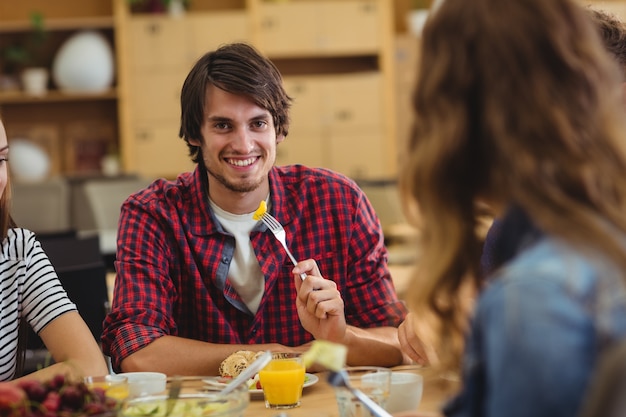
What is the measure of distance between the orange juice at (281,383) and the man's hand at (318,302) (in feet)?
0.92

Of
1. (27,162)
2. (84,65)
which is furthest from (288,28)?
(27,162)

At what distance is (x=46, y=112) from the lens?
6828mm

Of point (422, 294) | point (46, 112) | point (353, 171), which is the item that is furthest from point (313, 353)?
point (46, 112)

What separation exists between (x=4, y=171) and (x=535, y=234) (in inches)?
49.1

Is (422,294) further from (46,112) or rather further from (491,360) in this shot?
(46,112)

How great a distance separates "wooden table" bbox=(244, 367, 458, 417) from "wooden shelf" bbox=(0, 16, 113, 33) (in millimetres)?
5494

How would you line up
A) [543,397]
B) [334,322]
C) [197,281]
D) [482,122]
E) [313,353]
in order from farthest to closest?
[197,281] → [334,322] → [313,353] → [482,122] → [543,397]

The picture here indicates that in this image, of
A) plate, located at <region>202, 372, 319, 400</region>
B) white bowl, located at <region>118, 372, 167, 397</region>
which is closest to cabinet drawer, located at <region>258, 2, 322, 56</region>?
plate, located at <region>202, 372, 319, 400</region>

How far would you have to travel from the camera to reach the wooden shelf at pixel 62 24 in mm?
6449

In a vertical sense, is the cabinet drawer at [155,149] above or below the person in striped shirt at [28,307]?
below

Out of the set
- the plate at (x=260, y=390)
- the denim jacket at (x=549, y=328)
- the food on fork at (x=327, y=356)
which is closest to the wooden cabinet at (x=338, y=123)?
the plate at (x=260, y=390)

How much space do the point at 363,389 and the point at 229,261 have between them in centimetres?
81

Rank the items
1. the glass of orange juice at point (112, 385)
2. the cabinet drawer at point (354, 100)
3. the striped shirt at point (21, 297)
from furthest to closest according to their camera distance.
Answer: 1. the cabinet drawer at point (354, 100)
2. the striped shirt at point (21, 297)
3. the glass of orange juice at point (112, 385)

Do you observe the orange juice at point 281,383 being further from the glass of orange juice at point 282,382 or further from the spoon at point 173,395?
the spoon at point 173,395
